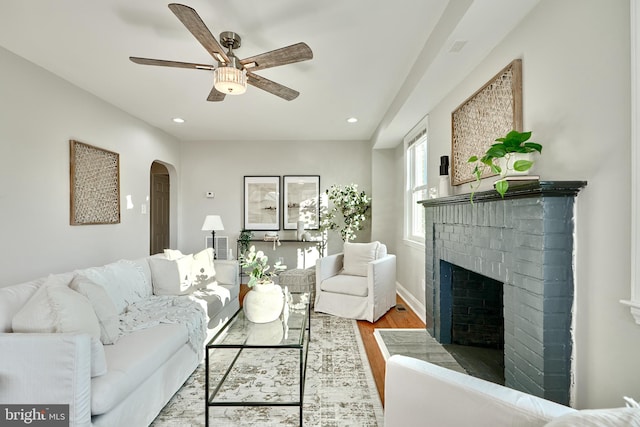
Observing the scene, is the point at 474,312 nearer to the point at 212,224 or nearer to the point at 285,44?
the point at 285,44

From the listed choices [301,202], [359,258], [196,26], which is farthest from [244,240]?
[196,26]

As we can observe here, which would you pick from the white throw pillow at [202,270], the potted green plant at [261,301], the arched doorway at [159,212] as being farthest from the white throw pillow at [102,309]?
the arched doorway at [159,212]

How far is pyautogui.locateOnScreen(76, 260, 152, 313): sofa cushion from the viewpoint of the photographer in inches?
98.3

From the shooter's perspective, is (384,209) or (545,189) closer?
(545,189)

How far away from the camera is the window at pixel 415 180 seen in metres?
4.07

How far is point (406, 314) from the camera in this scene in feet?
13.0

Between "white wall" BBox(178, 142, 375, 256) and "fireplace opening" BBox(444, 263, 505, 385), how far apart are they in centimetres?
283

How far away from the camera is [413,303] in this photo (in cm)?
419

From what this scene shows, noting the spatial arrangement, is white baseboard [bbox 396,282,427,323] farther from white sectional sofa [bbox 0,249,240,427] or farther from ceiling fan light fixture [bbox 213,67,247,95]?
ceiling fan light fixture [bbox 213,67,247,95]

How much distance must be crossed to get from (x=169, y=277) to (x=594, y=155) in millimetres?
3354

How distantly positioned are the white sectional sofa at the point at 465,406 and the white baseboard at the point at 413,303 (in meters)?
2.29

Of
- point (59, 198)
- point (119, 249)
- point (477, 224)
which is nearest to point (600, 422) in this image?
point (477, 224)

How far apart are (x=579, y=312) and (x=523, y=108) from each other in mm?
1129

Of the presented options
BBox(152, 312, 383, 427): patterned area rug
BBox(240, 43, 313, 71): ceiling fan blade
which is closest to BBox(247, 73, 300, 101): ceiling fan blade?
BBox(240, 43, 313, 71): ceiling fan blade
